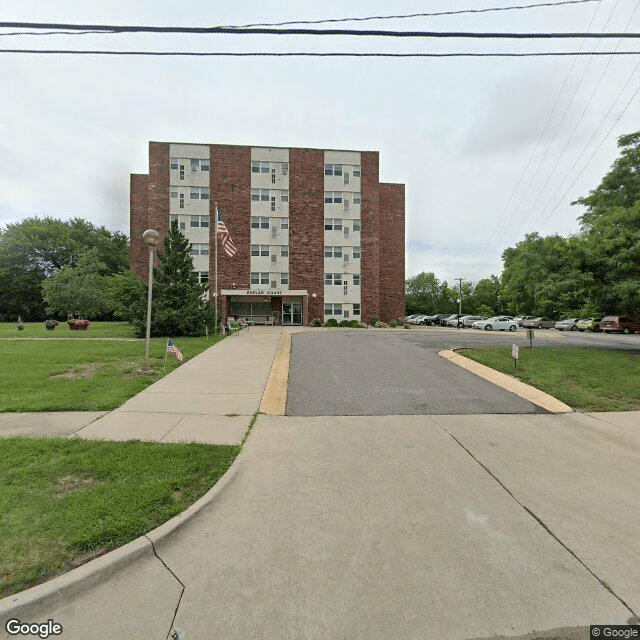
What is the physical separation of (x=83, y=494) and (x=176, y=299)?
56.7 feet

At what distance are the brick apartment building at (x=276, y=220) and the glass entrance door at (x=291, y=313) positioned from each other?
108 millimetres

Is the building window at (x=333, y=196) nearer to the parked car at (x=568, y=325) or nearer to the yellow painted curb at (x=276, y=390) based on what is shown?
the parked car at (x=568, y=325)

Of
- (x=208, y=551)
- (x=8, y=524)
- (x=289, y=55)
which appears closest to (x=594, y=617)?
(x=208, y=551)

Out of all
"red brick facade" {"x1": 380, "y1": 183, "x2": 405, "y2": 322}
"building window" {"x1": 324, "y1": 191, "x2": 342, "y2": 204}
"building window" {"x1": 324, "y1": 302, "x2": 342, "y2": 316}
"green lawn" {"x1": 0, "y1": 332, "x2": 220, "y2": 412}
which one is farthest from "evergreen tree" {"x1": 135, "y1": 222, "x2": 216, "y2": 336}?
"red brick facade" {"x1": 380, "y1": 183, "x2": 405, "y2": 322}

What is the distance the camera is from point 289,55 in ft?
18.8

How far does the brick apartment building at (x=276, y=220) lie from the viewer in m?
35.2

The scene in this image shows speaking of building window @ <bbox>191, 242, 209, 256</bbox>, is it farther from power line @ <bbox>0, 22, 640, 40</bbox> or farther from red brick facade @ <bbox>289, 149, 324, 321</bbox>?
power line @ <bbox>0, 22, 640, 40</bbox>

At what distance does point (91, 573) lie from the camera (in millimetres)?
2406

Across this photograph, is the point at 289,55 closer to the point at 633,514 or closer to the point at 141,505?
the point at 141,505

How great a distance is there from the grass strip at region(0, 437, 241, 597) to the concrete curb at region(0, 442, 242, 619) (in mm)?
104

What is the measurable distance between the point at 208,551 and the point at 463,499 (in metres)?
2.54

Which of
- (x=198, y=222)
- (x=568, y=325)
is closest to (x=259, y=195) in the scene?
(x=198, y=222)

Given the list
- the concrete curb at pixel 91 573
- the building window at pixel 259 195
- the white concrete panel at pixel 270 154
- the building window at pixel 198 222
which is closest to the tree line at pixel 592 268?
the concrete curb at pixel 91 573

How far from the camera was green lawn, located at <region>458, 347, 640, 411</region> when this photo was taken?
7354 millimetres
